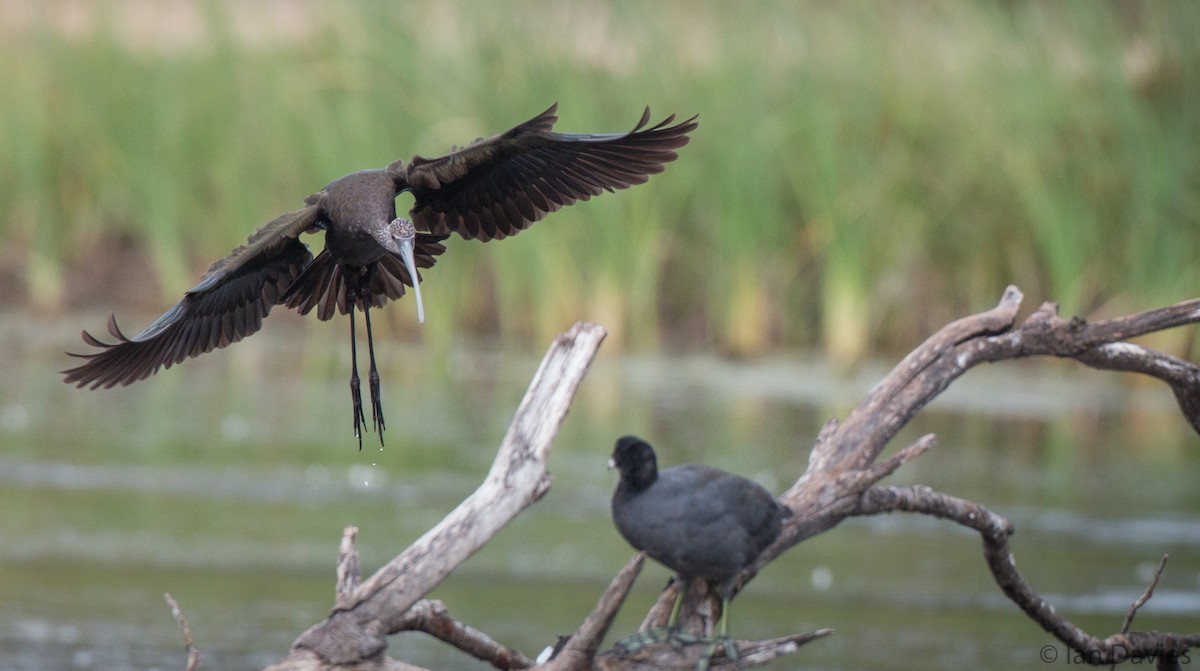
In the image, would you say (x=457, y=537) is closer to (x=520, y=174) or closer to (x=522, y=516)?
(x=520, y=174)

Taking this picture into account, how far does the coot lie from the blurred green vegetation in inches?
291

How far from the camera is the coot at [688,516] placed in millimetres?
3975

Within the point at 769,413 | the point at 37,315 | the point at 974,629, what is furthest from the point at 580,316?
the point at 974,629

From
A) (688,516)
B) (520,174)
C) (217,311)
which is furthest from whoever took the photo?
(520,174)

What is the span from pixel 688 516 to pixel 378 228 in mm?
1051

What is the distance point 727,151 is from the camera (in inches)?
457

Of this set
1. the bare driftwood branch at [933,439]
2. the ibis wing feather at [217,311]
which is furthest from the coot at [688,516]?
the ibis wing feather at [217,311]

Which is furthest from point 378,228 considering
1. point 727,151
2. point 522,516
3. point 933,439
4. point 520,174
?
point 727,151

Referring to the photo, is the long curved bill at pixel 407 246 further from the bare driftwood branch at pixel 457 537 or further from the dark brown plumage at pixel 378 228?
the bare driftwood branch at pixel 457 537

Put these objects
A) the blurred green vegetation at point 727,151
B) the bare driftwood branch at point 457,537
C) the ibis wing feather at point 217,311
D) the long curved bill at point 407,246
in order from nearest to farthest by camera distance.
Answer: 1. the bare driftwood branch at point 457,537
2. the ibis wing feather at point 217,311
3. the long curved bill at point 407,246
4. the blurred green vegetation at point 727,151

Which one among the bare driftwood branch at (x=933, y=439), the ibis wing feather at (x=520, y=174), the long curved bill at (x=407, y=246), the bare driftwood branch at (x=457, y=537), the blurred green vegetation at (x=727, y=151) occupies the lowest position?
the bare driftwood branch at (x=457, y=537)

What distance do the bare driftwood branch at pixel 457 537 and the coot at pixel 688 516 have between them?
0.29 m

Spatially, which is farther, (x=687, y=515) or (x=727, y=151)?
(x=727, y=151)

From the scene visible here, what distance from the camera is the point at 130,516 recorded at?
761 centimetres
